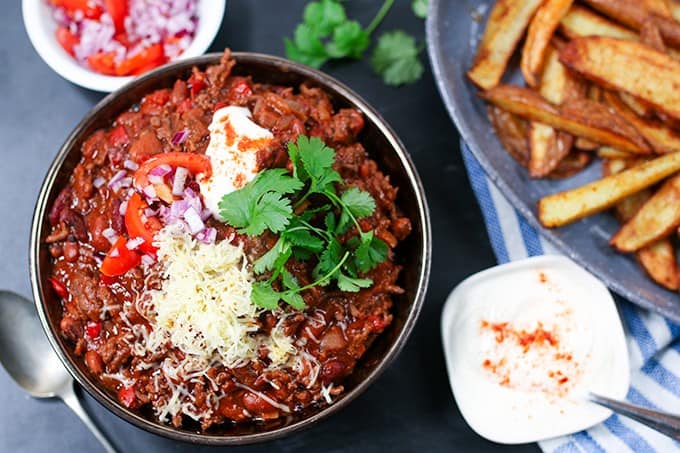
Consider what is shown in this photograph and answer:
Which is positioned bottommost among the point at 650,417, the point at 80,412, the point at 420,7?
the point at 80,412

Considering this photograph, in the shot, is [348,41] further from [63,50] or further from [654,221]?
[654,221]

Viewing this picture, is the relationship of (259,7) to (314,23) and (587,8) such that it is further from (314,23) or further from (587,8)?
(587,8)

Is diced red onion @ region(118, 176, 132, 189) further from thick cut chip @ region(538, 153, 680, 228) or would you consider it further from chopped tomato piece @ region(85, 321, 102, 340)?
thick cut chip @ region(538, 153, 680, 228)

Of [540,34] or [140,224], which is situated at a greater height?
[540,34]

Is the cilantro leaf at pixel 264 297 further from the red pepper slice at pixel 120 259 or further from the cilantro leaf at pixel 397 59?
the cilantro leaf at pixel 397 59

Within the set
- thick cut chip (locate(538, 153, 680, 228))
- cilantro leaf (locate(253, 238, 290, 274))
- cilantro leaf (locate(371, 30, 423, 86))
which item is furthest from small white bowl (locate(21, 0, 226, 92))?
thick cut chip (locate(538, 153, 680, 228))

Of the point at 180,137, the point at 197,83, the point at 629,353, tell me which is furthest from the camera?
the point at 629,353

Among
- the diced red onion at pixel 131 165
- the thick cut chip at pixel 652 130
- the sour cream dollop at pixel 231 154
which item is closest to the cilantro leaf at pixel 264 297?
the sour cream dollop at pixel 231 154

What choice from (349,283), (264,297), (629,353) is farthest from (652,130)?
(264,297)
